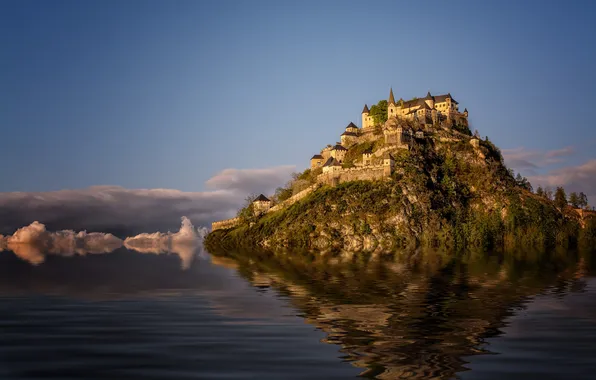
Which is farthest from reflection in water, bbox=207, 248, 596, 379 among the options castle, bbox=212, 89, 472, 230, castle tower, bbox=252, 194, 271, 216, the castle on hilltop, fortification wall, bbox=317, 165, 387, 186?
the castle on hilltop

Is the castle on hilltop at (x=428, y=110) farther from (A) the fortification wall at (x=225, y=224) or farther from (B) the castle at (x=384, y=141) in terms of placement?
(A) the fortification wall at (x=225, y=224)

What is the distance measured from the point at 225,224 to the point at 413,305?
510 ft

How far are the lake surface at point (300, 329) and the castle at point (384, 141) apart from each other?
111 m

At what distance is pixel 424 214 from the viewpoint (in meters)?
147

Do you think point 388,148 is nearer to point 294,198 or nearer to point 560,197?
point 294,198

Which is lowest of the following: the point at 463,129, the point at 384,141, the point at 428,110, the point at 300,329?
the point at 300,329

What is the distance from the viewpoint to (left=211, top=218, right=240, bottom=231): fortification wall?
18170 centimetres

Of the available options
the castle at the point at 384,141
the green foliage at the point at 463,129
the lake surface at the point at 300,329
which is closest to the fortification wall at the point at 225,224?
the castle at the point at 384,141

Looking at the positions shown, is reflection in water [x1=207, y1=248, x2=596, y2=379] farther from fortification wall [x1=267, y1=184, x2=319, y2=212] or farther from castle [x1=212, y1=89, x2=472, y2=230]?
fortification wall [x1=267, y1=184, x2=319, y2=212]

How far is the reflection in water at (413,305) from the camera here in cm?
2141

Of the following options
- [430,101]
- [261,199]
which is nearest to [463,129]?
[430,101]

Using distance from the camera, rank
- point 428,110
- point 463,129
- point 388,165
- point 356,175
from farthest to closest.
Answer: point 463,129, point 428,110, point 356,175, point 388,165

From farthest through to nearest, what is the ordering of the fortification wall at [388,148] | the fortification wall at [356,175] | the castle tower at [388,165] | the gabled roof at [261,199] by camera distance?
the gabled roof at [261,199] → the fortification wall at [388,148] → the fortification wall at [356,175] → the castle tower at [388,165]

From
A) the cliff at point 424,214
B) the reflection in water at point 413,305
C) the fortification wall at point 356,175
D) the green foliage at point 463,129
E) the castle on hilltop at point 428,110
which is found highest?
the castle on hilltop at point 428,110
